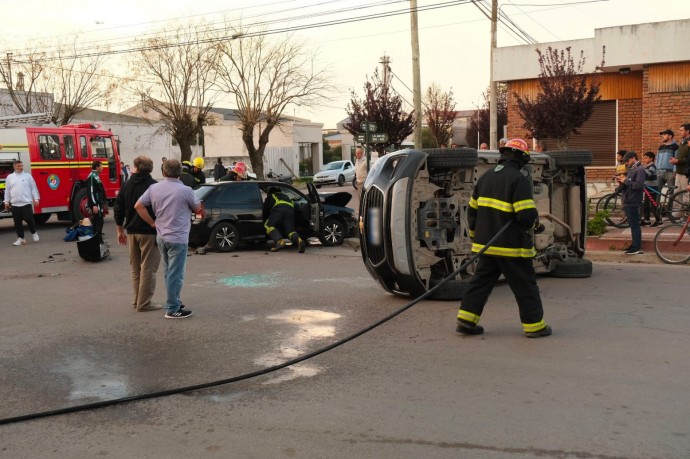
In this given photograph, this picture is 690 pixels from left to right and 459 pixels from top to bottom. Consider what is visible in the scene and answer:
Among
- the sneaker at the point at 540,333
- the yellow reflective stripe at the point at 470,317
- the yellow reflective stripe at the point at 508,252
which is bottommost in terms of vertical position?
the sneaker at the point at 540,333

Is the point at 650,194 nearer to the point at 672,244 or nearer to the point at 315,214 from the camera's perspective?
the point at 672,244

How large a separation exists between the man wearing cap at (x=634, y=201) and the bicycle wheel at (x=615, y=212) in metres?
1.81

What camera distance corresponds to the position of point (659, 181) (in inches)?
575

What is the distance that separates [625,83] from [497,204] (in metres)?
17.1

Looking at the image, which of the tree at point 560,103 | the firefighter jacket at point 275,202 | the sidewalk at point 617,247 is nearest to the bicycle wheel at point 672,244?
the sidewalk at point 617,247

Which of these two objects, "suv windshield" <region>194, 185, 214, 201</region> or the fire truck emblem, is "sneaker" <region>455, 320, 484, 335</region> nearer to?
"suv windshield" <region>194, 185, 214, 201</region>

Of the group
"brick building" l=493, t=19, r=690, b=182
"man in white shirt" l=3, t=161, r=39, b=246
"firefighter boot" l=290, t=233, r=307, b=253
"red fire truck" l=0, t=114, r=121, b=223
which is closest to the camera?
"firefighter boot" l=290, t=233, r=307, b=253

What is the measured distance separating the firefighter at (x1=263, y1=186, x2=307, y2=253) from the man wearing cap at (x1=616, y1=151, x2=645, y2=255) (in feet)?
18.5

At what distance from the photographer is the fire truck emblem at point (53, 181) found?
1905 centimetres

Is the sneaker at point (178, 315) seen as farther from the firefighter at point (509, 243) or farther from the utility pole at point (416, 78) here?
the utility pole at point (416, 78)

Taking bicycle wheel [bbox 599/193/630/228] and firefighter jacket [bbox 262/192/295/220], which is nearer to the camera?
firefighter jacket [bbox 262/192/295/220]

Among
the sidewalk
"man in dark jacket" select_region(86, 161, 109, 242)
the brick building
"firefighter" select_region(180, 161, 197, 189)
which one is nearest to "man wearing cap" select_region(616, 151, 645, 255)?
the sidewalk

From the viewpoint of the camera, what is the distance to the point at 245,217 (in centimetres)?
1376

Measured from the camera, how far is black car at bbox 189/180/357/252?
1352cm
